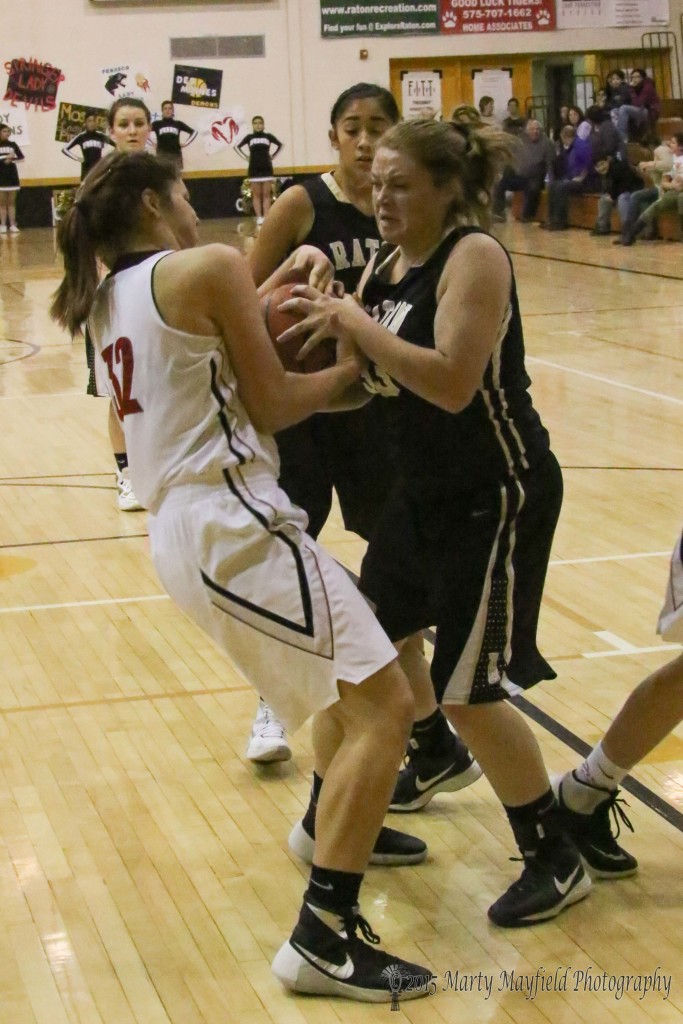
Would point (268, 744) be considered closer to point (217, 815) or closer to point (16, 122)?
point (217, 815)

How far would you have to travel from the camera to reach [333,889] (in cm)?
262

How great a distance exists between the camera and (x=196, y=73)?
21969 millimetres

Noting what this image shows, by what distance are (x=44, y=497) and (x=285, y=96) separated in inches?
670

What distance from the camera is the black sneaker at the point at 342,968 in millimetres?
2613

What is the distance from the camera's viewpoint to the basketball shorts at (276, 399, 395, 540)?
3.46 m

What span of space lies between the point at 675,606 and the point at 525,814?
0.52 metres

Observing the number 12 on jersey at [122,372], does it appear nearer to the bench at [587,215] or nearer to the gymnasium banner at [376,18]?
the bench at [587,215]

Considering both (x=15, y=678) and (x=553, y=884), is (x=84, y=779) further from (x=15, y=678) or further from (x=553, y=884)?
(x=553, y=884)

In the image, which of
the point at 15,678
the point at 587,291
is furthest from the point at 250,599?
the point at 587,291

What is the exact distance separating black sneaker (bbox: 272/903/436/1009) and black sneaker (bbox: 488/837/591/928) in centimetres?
29

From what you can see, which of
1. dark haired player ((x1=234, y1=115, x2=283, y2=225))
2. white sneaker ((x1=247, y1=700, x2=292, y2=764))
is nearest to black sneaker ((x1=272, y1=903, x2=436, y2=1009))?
white sneaker ((x1=247, y1=700, x2=292, y2=764))

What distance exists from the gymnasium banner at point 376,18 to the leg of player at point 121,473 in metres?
17.5

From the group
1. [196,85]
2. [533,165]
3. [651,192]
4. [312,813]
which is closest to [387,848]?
[312,813]

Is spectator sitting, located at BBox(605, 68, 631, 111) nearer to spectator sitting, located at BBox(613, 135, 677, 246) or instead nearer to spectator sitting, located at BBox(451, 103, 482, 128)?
spectator sitting, located at BBox(613, 135, 677, 246)
